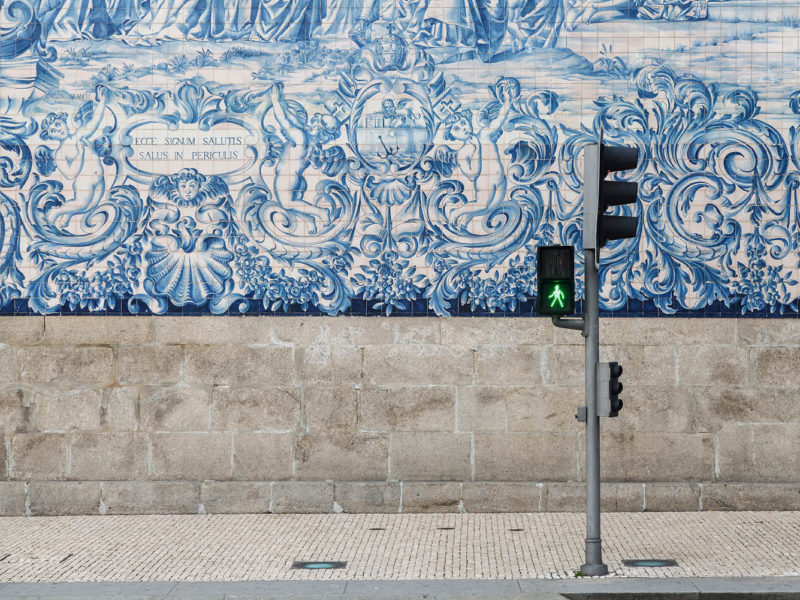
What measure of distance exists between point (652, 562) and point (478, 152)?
3.99 metres

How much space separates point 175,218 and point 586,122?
3.82 m

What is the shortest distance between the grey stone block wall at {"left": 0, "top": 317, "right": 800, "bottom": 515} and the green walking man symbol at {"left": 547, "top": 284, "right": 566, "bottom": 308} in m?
2.24

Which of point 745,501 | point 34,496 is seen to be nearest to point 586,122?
point 745,501

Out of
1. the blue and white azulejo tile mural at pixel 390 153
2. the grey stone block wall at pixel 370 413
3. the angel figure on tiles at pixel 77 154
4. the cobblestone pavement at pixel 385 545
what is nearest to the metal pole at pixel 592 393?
the cobblestone pavement at pixel 385 545

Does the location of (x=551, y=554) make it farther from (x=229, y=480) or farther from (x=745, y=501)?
(x=229, y=480)

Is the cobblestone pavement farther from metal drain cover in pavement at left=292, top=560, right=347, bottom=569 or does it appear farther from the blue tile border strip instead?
the blue tile border strip

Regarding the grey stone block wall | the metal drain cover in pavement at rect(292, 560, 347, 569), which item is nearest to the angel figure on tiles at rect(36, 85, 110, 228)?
the grey stone block wall

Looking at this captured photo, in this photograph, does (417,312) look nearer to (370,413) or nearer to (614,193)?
(370,413)

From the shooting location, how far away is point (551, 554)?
8.30 m

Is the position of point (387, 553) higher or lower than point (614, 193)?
lower

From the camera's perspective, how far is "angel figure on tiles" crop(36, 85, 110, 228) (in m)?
10.1

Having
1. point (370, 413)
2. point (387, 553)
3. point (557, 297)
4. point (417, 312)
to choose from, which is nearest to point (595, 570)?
point (387, 553)

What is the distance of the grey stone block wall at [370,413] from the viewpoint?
998cm

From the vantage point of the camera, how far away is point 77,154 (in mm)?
10164
